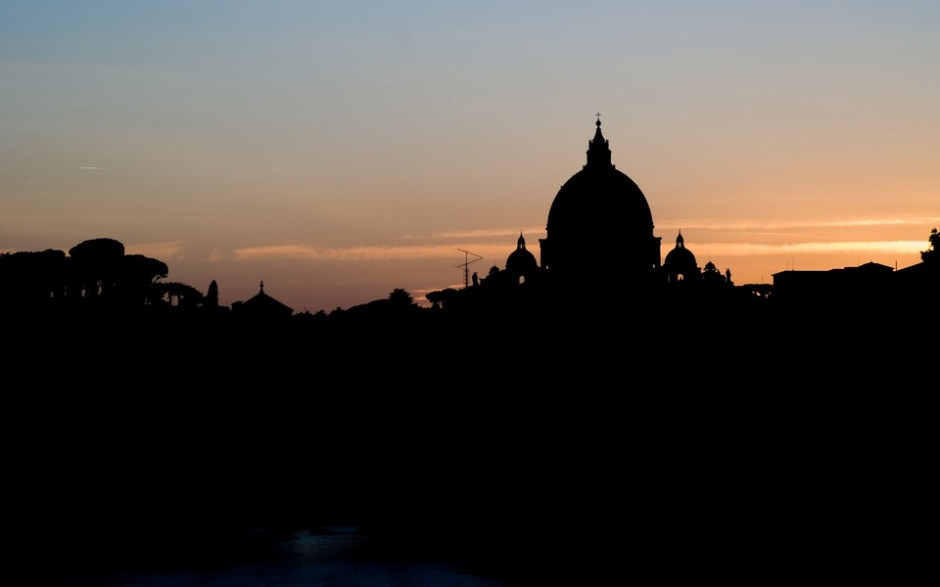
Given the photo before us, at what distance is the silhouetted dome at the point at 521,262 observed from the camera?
127938 millimetres

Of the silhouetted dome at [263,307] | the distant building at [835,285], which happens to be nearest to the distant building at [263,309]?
the silhouetted dome at [263,307]

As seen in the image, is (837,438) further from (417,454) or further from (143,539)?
→ (143,539)

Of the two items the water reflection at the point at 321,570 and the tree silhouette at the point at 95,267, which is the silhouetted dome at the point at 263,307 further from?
the water reflection at the point at 321,570

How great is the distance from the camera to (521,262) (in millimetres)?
128125

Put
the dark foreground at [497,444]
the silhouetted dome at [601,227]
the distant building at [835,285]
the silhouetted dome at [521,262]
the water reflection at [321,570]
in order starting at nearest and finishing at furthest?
the water reflection at [321,570], the dark foreground at [497,444], the distant building at [835,285], the silhouetted dome at [601,227], the silhouetted dome at [521,262]

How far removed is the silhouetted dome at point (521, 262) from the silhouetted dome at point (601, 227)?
16484 mm

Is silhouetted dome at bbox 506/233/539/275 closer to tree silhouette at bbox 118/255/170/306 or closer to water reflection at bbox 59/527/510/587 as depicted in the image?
tree silhouette at bbox 118/255/170/306

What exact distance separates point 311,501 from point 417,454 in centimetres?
1273

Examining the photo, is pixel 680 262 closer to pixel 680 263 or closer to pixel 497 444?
pixel 680 263

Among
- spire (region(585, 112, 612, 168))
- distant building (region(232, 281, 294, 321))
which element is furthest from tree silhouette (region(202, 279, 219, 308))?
spire (region(585, 112, 612, 168))

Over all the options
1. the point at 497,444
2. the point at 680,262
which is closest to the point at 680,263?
the point at 680,262

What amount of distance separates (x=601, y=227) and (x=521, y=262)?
20489 mm

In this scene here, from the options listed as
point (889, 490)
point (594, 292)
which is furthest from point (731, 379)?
point (889, 490)

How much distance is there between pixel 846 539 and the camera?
46.7 meters
